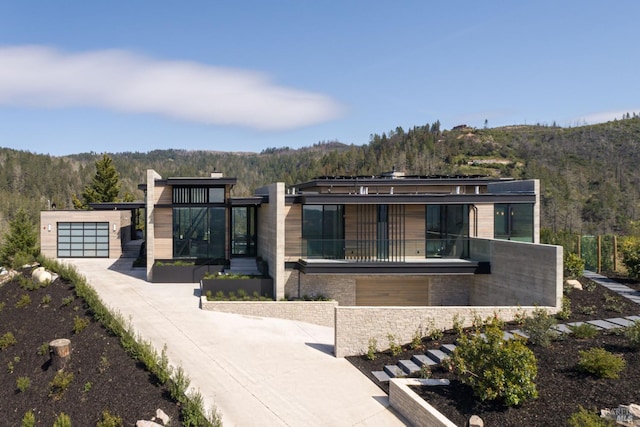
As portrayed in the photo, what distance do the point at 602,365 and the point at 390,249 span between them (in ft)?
31.4

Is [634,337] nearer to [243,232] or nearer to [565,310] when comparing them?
[565,310]

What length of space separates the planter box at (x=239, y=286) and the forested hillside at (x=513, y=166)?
3239 centimetres

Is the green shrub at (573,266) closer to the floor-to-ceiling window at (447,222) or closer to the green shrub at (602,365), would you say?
the floor-to-ceiling window at (447,222)

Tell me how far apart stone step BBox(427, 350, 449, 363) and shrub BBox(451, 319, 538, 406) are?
85.6 inches

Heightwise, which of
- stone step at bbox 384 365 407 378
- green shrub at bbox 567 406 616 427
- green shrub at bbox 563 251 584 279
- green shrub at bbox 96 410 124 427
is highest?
green shrub at bbox 563 251 584 279

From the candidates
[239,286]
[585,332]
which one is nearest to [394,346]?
[585,332]

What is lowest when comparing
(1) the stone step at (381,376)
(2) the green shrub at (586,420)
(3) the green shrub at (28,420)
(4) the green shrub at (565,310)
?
(3) the green shrub at (28,420)

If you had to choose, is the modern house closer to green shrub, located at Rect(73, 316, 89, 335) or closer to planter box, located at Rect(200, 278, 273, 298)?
planter box, located at Rect(200, 278, 273, 298)

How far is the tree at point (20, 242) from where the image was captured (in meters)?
21.7

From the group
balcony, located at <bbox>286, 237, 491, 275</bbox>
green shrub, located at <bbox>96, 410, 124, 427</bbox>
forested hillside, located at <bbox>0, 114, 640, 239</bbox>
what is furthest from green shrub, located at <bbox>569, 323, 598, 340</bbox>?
forested hillside, located at <bbox>0, 114, 640, 239</bbox>

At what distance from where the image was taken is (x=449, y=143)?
90062 millimetres

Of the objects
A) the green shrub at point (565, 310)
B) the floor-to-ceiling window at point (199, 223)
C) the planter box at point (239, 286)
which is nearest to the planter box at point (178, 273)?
the floor-to-ceiling window at point (199, 223)

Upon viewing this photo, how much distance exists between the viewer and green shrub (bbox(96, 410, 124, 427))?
27.6 feet

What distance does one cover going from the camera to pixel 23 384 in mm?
10961
